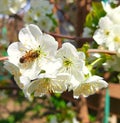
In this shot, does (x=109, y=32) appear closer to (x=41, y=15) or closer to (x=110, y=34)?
(x=110, y=34)

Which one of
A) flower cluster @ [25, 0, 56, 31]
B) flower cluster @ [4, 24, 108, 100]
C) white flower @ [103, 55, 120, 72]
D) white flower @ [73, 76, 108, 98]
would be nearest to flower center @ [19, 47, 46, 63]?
flower cluster @ [4, 24, 108, 100]

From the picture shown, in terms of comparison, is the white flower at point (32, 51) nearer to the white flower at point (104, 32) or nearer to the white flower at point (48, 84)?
the white flower at point (48, 84)

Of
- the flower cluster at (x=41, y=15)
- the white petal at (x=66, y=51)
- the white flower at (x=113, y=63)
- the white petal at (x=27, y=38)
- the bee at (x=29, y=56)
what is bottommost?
the white flower at (x=113, y=63)

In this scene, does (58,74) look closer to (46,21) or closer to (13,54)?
(13,54)

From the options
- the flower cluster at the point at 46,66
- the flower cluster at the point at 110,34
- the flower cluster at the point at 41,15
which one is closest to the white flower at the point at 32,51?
the flower cluster at the point at 46,66

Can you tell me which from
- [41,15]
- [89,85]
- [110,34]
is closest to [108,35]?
[110,34]

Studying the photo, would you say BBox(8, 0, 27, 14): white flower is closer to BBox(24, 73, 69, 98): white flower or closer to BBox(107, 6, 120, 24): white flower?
BBox(107, 6, 120, 24): white flower
